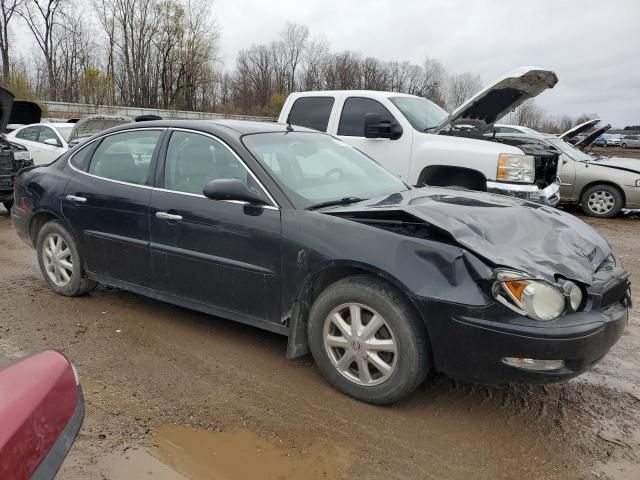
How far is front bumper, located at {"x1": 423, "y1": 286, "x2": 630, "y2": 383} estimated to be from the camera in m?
2.73

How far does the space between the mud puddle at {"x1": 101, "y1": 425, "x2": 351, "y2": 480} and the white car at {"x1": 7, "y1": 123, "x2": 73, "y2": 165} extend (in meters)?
10.9

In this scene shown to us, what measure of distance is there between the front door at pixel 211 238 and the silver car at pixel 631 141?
2013 inches

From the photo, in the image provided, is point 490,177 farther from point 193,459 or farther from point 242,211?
point 193,459

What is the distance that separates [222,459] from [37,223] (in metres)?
3.45

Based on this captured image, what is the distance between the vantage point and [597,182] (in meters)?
11.1

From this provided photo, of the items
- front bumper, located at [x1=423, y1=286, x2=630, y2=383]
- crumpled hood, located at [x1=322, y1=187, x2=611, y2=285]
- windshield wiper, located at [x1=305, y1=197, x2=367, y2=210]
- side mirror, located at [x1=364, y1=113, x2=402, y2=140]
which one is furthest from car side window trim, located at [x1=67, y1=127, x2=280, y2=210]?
side mirror, located at [x1=364, y1=113, x2=402, y2=140]

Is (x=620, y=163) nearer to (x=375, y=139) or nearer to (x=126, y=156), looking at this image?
(x=375, y=139)

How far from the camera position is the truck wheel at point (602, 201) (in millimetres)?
10977

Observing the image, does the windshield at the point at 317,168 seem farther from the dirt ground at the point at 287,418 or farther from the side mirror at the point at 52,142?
the side mirror at the point at 52,142

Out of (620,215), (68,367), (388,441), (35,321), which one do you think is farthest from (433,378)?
(620,215)

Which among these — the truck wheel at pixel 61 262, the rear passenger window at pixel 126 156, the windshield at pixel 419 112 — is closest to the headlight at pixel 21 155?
the truck wheel at pixel 61 262

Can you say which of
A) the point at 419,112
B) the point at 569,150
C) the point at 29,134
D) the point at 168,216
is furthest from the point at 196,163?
the point at 29,134

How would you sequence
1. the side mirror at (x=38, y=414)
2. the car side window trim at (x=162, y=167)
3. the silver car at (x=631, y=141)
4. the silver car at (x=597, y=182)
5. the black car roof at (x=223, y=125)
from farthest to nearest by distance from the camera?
1. the silver car at (x=631, y=141)
2. the silver car at (x=597, y=182)
3. the black car roof at (x=223, y=125)
4. the car side window trim at (x=162, y=167)
5. the side mirror at (x=38, y=414)

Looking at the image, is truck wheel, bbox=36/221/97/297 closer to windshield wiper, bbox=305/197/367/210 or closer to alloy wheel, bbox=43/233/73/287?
alloy wheel, bbox=43/233/73/287
